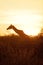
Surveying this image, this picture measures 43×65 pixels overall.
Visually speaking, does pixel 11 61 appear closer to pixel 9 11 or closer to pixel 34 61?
pixel 34 61

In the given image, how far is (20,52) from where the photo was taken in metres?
0.57

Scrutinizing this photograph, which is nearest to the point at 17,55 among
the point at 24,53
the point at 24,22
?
the point at 24,53

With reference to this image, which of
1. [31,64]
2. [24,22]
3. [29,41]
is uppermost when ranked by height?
[24,22]

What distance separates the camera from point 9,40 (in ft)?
1.97

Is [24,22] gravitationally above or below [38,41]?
above

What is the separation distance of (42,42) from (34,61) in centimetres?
9

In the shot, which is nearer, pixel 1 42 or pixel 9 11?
pixel 1 42

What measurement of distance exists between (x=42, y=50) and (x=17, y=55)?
112 mm

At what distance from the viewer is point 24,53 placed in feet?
1.88

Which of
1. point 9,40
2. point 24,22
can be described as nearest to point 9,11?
point 24,22

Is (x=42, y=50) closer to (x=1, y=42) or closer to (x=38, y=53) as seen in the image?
A: (x=38, y=53)

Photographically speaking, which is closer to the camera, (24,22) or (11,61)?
(11,61)

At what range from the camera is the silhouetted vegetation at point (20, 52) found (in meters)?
0.57

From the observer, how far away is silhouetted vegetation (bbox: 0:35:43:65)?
Result: 22.4 inches
